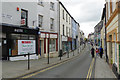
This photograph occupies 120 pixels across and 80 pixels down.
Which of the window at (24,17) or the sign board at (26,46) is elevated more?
the window at (24,17)

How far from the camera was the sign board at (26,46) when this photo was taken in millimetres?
12750

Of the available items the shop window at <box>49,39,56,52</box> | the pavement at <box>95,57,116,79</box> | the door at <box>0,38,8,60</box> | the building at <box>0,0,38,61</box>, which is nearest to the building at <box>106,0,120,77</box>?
the pavement at <box>95,57,116,79</box>

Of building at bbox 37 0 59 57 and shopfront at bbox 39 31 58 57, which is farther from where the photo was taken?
shopfront at bbox 39 31 58 57

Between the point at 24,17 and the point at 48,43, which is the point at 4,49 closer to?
the point at 24,17

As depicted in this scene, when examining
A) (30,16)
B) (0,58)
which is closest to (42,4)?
(30,16)

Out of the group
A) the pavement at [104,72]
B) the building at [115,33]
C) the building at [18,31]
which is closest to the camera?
the building at [115,33]

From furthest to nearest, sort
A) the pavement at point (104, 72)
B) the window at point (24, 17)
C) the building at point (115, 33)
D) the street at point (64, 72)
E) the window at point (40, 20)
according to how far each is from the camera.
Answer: the window at point (40, 20)
the window at point (24, 17)
the pavement at point (104, 72)
the street at point (64, 72)
the building at point (115, 33)

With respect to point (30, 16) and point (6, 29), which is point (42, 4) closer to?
point (30, 16)

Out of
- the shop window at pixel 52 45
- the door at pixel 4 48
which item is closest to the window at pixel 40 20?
the shop window at pixel 52 45

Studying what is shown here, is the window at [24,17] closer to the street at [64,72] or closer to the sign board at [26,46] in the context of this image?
the sign board at [26,46]

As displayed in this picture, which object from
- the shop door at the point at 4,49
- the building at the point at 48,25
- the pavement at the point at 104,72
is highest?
the building at the point at 48,25

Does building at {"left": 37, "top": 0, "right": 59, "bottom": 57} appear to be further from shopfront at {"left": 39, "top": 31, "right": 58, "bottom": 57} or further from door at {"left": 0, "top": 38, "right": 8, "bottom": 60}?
door at {"left": 0, "top": 38, "right": 8, "bottom": 60}

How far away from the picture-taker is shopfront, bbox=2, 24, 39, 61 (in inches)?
461

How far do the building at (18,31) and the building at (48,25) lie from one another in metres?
1.50
